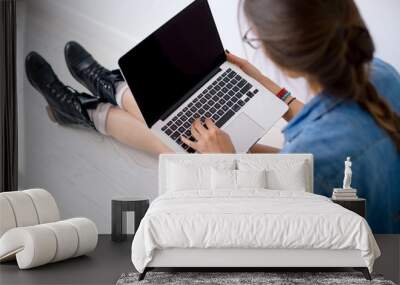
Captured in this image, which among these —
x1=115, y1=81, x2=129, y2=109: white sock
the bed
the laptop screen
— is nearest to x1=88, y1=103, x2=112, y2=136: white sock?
x1=115, y1=81, x2=129, y2=109: white sock

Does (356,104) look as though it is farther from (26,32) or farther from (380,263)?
(26,32)

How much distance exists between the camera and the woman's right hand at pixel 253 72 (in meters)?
6.46

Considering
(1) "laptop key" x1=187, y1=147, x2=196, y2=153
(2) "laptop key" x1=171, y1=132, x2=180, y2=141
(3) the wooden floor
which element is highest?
(2) "laptop key" x1=171, y1=132, x2=180, y2=141

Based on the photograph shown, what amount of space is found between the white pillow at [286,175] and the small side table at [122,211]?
985mm

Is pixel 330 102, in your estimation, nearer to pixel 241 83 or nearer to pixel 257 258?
pixel 241 83

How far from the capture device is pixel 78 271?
4.89 metres

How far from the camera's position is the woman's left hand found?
6.42m

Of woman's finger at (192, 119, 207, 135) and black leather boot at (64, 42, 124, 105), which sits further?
black leather boot at (64, 42, 124, 105)

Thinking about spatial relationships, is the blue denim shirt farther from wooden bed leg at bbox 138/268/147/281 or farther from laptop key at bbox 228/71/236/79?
wooden bed leg at bbox 138/268/147/281

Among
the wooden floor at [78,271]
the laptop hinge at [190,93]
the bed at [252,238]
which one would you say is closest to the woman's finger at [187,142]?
the laptop hinge at [190,93]

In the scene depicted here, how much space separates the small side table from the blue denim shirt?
4.84ft

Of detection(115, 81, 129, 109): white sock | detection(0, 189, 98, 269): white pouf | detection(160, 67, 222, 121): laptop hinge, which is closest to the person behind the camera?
detection(0, 189, 98, 269): white pouf

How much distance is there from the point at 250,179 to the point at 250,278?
4.88ft

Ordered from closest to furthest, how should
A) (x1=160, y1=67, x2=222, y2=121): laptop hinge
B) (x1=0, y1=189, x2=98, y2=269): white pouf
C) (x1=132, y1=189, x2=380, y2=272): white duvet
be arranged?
1. (x1=132, y1=189, x2=380, y2=272): white duvet
2. (x1=0, y1=189, x2=98, y2=269): white pouf
3. (x1=160, y1=67, x2=222, y2=121): laptop hinge
